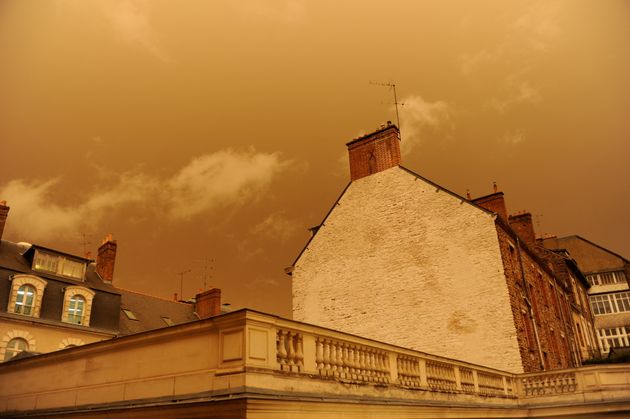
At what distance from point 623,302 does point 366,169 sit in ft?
100.0

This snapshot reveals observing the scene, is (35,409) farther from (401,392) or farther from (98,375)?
(401,392)

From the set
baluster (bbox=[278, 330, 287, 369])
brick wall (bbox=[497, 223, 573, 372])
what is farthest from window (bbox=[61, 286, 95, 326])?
baluster (bbox=[278, 330, 287, 369])

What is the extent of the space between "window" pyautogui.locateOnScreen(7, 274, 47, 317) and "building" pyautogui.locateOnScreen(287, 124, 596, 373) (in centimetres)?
1085

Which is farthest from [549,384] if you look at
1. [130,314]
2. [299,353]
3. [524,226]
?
[130,314]

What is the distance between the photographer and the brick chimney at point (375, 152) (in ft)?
69.8

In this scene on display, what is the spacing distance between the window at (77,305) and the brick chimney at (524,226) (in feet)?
74.6

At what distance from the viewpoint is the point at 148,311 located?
2919 centimetres

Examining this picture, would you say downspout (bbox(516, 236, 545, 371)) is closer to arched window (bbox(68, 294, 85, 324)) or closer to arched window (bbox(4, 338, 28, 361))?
arched window (bbox(68, 294, 85, 324))

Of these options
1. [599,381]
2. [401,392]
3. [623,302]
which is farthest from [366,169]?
[623,302]

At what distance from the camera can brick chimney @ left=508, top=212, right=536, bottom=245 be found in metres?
27.9

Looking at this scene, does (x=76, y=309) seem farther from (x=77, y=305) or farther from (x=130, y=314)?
(x=130, y=314)

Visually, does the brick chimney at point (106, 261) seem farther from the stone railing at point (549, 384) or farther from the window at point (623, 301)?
the window at point (623, 301)

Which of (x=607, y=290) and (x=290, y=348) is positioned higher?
(x=607, y=290)

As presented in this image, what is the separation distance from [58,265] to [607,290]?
134ft
